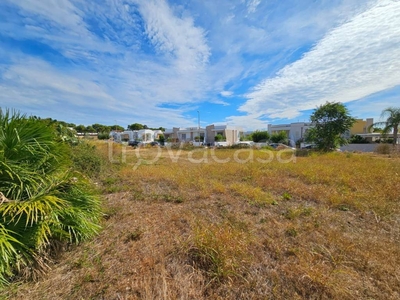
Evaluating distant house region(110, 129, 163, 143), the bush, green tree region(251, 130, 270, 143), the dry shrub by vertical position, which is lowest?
the dry shrub

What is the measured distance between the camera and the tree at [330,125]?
13875 mm

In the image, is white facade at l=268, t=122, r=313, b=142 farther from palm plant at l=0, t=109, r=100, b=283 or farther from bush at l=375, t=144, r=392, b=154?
palm plant at l=0, t=109, r=100, b=283

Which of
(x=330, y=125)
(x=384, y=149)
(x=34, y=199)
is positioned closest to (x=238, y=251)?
(x=34, y=199)

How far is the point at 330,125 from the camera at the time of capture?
46.8 ft

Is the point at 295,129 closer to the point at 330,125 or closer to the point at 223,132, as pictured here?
the point at 223,132

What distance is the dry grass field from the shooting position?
5.66 ft

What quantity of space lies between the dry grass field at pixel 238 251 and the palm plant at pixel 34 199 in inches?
12.5

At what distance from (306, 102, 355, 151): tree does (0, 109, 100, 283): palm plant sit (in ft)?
57.0

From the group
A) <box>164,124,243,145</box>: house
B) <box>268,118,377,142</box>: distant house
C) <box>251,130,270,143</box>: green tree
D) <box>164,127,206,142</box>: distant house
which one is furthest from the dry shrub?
<box>268,118,377,142</box>: distant house

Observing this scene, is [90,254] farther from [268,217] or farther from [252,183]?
[252,183]

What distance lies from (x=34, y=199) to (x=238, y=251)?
97.0 inches

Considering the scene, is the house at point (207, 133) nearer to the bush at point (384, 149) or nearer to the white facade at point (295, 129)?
the white facade at point (295, 129)

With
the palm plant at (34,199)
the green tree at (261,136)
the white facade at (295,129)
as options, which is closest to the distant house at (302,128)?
the white facade at (295,129)

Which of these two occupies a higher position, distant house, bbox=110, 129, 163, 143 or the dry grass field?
distant house, bbox=110, 129, 163, 143
